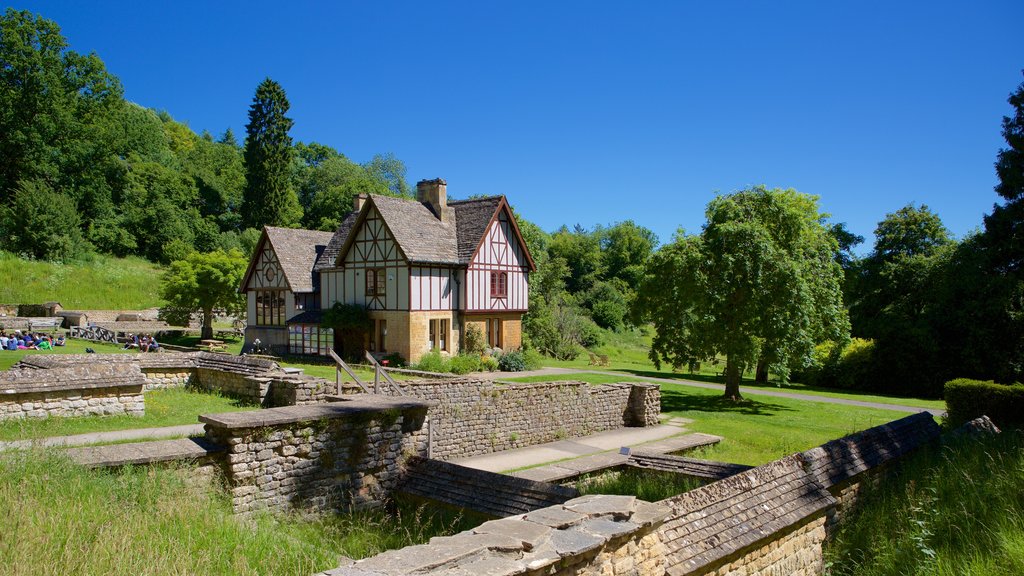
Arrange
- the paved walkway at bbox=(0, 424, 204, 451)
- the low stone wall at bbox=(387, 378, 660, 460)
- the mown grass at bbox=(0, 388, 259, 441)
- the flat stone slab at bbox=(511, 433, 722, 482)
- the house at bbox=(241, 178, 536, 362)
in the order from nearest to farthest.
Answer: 1. the paved walkway at bbox=(0, 424, 204, 451)
2. the mown grass at bbox=(0, 388, 259, 441)
3. the flat stone slab at bbox=(511, 433, 722, 482)
4. the low stone wall at bbox=(387, 378, 660, 460)
5. the house at bbox=(241, 178, 536, 362)

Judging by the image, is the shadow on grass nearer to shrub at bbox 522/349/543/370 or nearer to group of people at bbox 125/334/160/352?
Result: shrub at bbox 522/349/543/370

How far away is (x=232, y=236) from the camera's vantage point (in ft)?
209

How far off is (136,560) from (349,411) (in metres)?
6.34

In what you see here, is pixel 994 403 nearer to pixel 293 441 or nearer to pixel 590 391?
pixel 590 391

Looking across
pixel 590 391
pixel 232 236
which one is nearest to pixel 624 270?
pixel 232 236

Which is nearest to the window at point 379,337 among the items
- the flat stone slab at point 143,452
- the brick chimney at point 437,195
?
the brick chimney at point 437,195

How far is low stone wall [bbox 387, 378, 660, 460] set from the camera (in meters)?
17.7

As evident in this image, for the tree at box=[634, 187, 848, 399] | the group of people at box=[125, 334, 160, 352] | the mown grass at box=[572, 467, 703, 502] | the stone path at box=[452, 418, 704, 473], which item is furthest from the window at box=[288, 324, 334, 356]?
the mown grass at box=[572, 467, 703, 502]

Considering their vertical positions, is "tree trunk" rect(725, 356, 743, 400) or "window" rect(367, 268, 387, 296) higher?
"window" rect(367, 268, 387, 296)

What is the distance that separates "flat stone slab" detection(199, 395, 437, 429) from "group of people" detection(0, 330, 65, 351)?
72.4 feet

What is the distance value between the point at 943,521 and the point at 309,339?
102 ft

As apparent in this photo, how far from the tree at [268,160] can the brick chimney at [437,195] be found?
3402cm

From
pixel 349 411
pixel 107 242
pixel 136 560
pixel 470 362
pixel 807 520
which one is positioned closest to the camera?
pixel 136 560

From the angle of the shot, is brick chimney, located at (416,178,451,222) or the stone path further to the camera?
brick chimney, located at (416,178,451,222)
